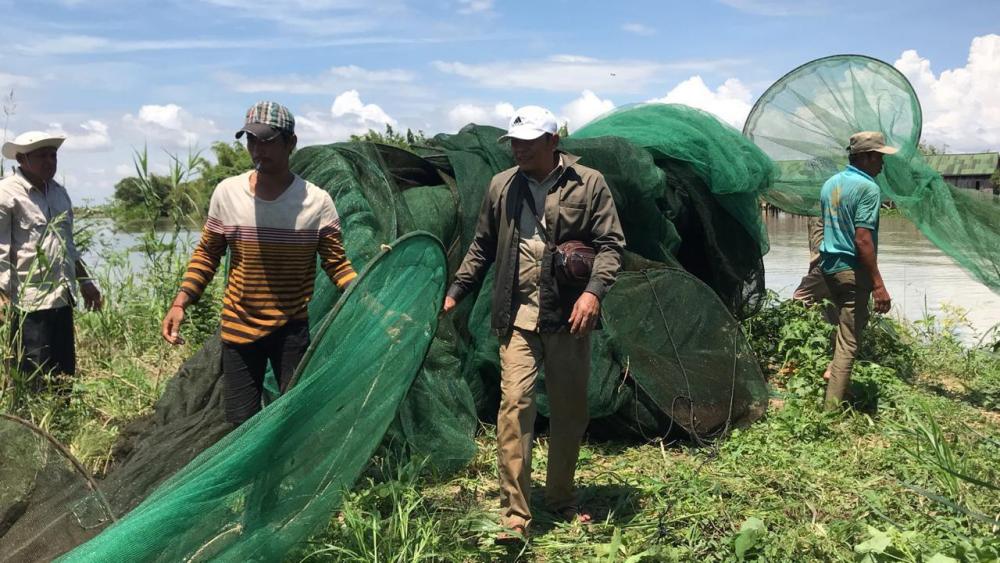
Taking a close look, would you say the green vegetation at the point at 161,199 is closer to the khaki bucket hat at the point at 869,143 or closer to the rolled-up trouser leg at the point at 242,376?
the rolled-up trouser leg at the point at 242,376

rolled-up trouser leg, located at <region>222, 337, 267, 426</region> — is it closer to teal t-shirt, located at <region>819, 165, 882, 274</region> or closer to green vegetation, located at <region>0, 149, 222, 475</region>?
green vegetation, located at <region>0, 149, 222, 475</region>

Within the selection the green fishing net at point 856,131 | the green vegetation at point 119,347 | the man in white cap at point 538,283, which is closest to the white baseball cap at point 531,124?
the man in white cap at point 538,283

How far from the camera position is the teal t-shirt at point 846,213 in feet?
17.5

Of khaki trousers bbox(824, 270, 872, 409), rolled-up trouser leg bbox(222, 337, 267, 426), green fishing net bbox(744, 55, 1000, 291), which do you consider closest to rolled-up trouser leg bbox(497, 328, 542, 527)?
rolled-up trouser leg bbox(222, 337, 267, 426)

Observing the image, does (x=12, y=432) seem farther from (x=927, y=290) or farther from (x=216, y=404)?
(x=927, y=290)

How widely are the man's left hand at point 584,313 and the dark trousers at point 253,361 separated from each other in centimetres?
107

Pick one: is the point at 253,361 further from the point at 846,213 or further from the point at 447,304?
the point at 846,213

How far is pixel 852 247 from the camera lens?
215 inches

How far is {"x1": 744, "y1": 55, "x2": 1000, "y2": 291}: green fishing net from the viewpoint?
249 inches

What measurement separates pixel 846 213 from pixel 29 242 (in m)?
4.77

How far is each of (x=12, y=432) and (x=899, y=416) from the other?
4929 millimetres

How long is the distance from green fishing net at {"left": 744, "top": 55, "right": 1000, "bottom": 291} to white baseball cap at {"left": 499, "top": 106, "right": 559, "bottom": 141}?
4.08 m

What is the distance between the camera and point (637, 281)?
5246 mm

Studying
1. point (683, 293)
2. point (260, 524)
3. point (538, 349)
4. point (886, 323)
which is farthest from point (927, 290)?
point (260, 524)
